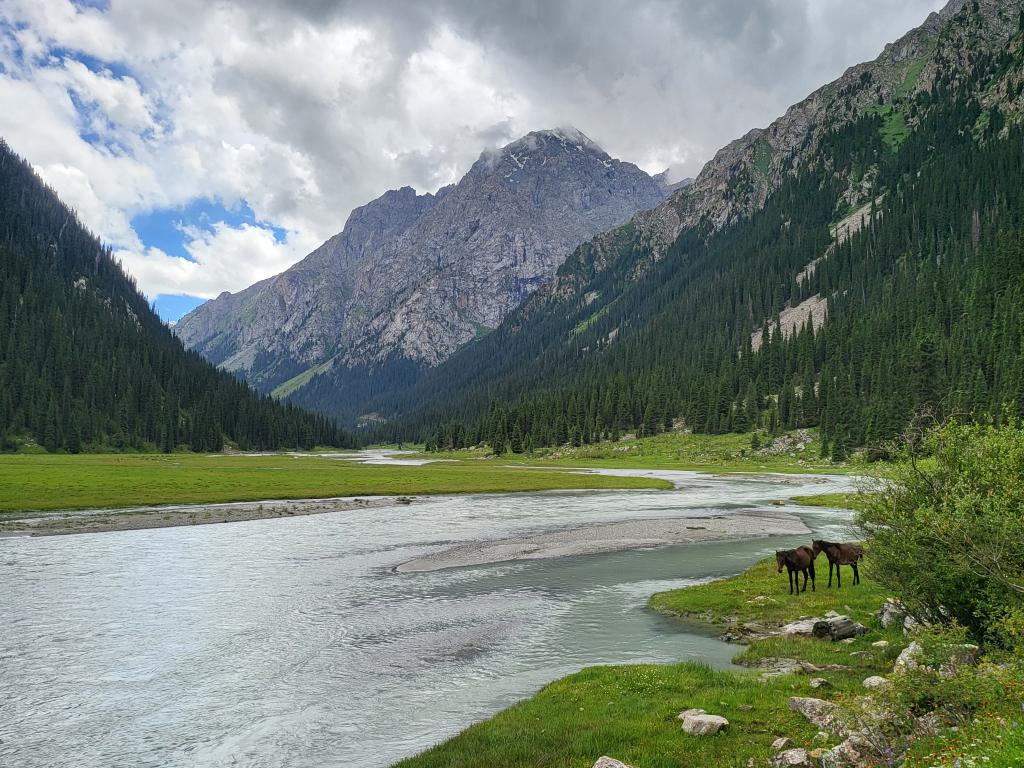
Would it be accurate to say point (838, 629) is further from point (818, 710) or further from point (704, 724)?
point (704, 724)

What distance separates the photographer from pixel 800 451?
124m

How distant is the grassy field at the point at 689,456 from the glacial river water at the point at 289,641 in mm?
80810

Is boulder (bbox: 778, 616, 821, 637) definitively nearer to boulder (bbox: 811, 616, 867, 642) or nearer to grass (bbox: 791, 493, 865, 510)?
boulder (bbox: 811, 616, 867, 642)

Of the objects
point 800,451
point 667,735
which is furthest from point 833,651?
point 800,451

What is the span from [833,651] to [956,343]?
133617mm

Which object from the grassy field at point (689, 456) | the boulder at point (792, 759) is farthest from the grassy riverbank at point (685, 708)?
the grassy field at point (689, 456)

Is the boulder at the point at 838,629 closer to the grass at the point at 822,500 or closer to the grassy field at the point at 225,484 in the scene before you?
the grass at the point at 822,500

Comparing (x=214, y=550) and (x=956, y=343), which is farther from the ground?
(x=956, y=343)

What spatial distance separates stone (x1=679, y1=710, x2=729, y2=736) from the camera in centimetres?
1204

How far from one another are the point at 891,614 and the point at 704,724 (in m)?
→ 11.3

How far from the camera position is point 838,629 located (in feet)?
63.1

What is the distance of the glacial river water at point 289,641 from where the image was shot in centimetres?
1388


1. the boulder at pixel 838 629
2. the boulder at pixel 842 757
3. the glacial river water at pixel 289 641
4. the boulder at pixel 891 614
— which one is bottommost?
the glacial river water at pixel 289 641

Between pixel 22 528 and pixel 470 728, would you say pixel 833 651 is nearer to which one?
pixel 470 728
